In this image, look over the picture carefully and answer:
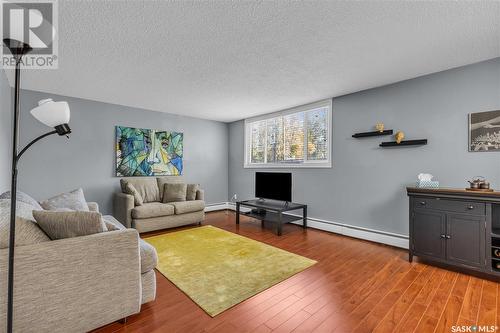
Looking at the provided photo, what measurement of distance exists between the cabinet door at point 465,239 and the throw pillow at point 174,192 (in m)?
4.28

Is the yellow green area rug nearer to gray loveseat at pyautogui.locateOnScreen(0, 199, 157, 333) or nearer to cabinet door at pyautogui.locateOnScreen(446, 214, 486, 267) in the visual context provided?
gray loveseat at pyautogui.locateOnScreen(0, 199, 157, 333)

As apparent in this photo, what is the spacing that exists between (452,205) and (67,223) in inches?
148

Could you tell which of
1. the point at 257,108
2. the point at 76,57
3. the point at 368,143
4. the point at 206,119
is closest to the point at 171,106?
the point at 206,119

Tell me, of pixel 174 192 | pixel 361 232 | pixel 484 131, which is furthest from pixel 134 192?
pixel 484 131

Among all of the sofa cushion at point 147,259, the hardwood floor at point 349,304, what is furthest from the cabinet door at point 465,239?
the sofa cushion at point 147,259

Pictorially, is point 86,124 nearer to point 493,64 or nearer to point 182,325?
point 182,325

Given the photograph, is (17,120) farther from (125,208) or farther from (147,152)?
(147,152)

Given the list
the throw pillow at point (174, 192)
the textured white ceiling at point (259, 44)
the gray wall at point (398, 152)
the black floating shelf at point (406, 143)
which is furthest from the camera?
the throw pillow at point (174, 192)

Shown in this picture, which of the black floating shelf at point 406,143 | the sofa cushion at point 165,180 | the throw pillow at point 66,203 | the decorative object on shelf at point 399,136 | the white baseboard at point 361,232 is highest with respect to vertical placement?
the decorative object on shelf at point 399,136

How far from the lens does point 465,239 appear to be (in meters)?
2.50

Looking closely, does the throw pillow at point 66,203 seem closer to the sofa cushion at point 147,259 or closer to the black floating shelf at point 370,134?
the sofa cushion at point 147,259

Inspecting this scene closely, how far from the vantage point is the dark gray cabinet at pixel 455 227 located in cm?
239

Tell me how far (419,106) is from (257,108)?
286 centimetres

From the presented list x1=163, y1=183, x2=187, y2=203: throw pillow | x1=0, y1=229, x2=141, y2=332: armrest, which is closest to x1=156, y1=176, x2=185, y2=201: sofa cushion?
x1=163, y1=183, x2=187, y2=203: throw pillow
